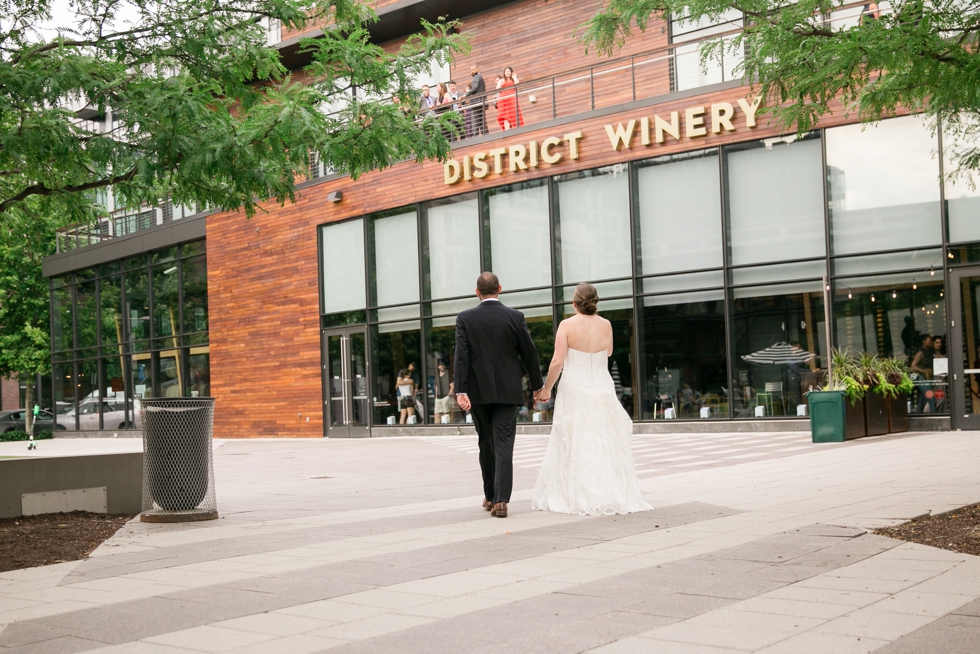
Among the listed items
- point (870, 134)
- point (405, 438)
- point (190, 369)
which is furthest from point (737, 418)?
point (190, 369)

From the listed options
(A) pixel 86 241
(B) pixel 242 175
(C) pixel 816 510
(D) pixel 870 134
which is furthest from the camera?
(A) pixel 86 241

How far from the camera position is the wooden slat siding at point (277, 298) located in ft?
81.8

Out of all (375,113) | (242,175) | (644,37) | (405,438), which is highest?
(644,37)

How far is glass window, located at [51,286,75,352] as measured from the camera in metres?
36.5

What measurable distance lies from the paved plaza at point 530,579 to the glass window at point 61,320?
29.2 meters

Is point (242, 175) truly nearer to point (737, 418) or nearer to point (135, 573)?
point (135, 573)

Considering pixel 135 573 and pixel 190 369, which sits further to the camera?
pixel 190 369

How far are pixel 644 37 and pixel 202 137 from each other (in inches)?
620

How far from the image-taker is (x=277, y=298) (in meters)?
27.4

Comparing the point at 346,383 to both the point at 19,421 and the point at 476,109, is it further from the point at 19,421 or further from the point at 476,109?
the point at 19,421

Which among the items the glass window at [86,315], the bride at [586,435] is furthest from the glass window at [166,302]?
the bride at [586,435]

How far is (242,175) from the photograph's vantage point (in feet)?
28.0

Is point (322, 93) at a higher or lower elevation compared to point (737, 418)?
higher

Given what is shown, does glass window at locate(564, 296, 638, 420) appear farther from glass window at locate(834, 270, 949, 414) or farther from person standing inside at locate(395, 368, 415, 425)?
person standing inside at locate(395, 368, 415, 425)
